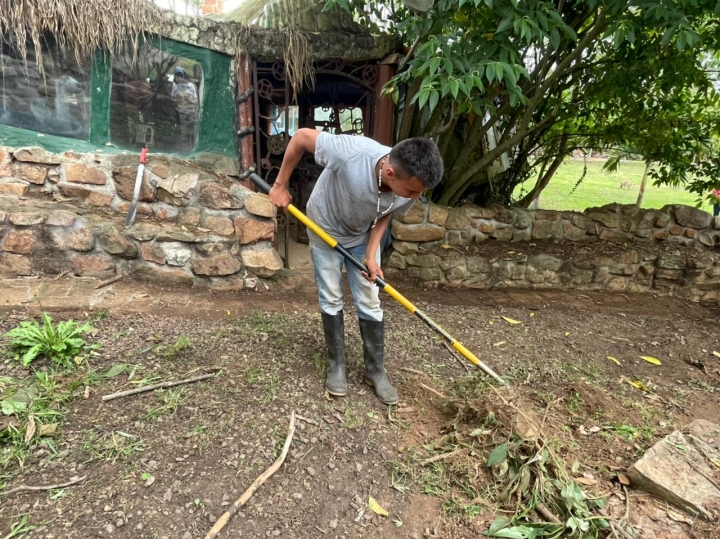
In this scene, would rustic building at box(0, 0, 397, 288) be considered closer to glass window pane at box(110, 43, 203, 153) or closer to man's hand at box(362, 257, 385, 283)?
glass window pane at box(110, 43, 203, 153)

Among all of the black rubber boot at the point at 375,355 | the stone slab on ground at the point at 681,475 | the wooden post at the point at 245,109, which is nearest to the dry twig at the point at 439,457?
the black rubber boot at the point at 375,355

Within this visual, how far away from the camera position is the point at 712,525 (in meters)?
1.92

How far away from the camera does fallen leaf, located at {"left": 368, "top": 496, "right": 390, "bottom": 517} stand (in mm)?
1997

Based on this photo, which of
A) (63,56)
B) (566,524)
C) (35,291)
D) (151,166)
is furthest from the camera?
(151,166)

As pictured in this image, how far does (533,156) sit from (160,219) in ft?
15.5

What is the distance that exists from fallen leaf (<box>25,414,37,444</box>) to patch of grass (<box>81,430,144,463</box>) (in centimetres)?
24

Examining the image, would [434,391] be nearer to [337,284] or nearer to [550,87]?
[337,284]

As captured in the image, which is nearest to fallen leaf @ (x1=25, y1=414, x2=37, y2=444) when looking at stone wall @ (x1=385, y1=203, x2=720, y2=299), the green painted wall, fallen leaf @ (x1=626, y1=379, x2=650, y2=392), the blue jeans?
the blue jeans

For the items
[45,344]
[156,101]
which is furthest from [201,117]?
[45,344]

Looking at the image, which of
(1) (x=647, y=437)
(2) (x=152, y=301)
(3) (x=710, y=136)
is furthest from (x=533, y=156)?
(2) (x=152, y=301)

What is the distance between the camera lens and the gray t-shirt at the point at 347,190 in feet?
7.62

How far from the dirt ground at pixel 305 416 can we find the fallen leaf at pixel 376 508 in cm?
2

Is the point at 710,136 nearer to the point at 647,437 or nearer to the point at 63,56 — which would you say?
the point at 647,437

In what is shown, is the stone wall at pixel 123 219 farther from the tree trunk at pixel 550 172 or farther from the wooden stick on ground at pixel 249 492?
the tree trunk at pixel 550 172
